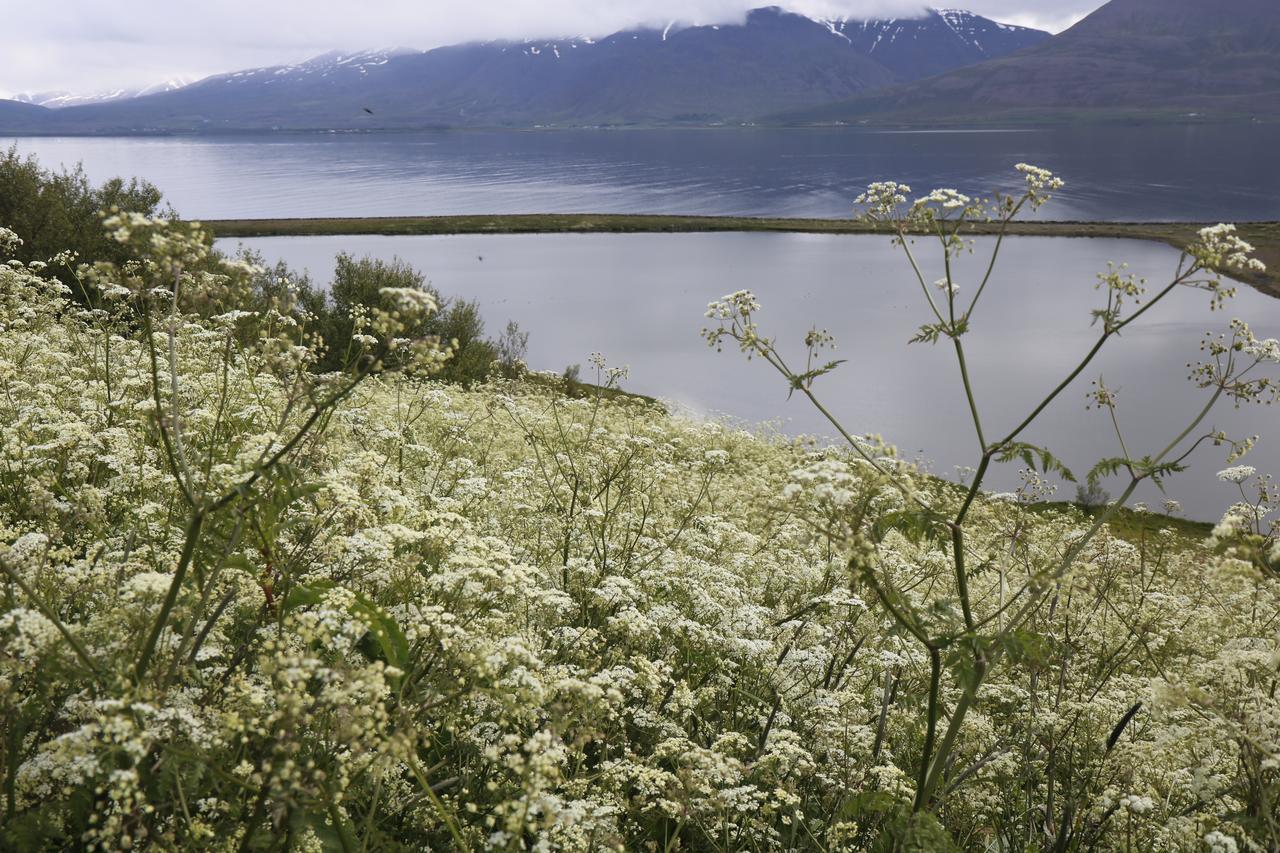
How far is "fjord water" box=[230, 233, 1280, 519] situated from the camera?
132 ft

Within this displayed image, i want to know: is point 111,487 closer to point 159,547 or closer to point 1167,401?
point 159,547

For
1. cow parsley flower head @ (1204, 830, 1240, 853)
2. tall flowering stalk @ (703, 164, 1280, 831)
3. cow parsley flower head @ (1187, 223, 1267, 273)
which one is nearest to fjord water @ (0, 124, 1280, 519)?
tall flowering stalk @ (703, 164, 1280, 831)

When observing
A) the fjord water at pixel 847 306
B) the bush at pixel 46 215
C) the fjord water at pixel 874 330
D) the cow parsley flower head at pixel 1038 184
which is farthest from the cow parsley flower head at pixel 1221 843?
the bush at pixel 46 215

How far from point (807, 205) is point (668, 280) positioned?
67.6 metres

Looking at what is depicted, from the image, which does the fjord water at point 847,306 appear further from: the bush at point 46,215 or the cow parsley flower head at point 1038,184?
the bush at point 46,215

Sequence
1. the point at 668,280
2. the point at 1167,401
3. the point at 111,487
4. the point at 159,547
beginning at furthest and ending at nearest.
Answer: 1. the point at 668,280
2. the point at 1167,401
3. the point at 111,487
4. the point at 159,547

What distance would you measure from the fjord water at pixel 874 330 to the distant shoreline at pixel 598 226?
286 inches

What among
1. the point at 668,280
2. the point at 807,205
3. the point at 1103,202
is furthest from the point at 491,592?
the point at 1103,202

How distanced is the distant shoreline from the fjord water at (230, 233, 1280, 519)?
726 cm

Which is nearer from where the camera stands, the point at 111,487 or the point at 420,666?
the point at 420,666

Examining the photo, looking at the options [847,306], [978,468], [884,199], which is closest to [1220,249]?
[978,468]

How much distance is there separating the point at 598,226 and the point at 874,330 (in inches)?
2455

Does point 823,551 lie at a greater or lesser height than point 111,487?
lesser

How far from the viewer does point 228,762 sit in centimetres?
316
